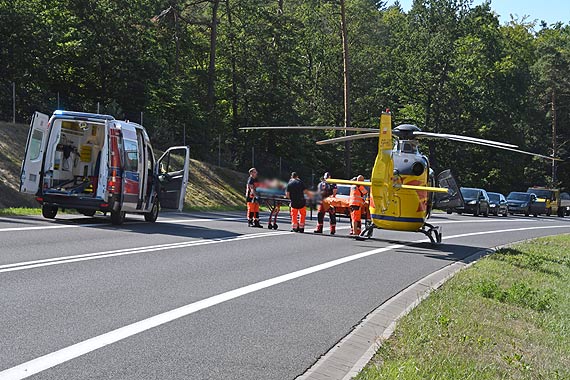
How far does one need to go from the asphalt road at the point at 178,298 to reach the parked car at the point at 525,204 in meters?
41.0

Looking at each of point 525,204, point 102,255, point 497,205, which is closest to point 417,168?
point 102,255

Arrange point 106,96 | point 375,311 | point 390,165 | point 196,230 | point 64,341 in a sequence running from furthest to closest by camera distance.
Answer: point 106,96
point 196,230
point 390,165
point 375,311
point 64,341

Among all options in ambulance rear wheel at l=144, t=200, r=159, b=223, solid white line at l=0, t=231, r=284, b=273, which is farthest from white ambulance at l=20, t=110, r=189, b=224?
solid white line at l=0, t=231, r=284, b=273

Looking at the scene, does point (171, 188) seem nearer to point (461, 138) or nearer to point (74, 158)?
point (74, 158)

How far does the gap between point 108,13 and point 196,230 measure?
76.3 ft

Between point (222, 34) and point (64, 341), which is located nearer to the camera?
point (64, 341)

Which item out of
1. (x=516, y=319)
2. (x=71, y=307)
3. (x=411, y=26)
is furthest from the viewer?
(x=411, y=26)

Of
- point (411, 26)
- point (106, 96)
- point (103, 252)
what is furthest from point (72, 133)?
point (411, 26)

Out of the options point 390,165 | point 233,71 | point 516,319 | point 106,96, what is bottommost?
point 516,319

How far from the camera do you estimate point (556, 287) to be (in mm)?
15852

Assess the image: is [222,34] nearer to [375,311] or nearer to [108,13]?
[108,13]

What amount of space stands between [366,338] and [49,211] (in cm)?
1438

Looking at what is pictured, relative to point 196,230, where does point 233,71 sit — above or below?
above

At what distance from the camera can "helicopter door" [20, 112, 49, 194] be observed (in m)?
20.2
